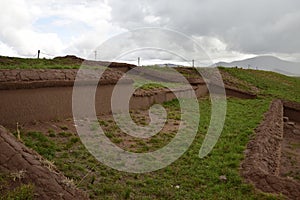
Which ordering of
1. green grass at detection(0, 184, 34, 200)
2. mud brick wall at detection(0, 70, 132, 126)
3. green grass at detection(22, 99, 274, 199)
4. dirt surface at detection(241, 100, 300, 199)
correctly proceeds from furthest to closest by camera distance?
mud brick wall at detection(0, 70, 132, 126) < dirt surface at detection(241, 100, 300, 199) < green grass at detection(22, 99, 274, 199) < green grass at detection(0, 184, 34, 200)

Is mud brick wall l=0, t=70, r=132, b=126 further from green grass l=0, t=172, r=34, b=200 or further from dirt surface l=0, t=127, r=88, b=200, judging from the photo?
green grass l=0, t=172, r=34, b=200

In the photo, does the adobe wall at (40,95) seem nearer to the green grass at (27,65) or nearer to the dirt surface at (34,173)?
the green grass at (27,65)

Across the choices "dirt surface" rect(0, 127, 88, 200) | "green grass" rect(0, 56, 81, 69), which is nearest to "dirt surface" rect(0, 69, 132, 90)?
"green grass" rect(0, 56, 81, 69)

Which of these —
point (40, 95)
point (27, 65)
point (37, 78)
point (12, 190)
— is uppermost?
point (27, 65)

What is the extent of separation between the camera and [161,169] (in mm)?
5332

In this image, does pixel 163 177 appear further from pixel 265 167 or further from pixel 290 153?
pixel 290 153

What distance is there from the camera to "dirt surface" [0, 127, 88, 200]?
3.55 metres

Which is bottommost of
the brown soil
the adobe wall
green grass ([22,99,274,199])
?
the brown soil

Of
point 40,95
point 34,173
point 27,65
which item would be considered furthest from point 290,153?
point 34,173

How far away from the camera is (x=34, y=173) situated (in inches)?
146

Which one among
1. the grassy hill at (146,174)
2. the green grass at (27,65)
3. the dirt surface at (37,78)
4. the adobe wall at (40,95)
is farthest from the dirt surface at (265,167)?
the green grass at (27,65)

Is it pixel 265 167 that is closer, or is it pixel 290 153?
pixel 265 167

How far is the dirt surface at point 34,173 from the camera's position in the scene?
3552 mm

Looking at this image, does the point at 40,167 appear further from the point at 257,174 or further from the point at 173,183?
the point at 257,174
